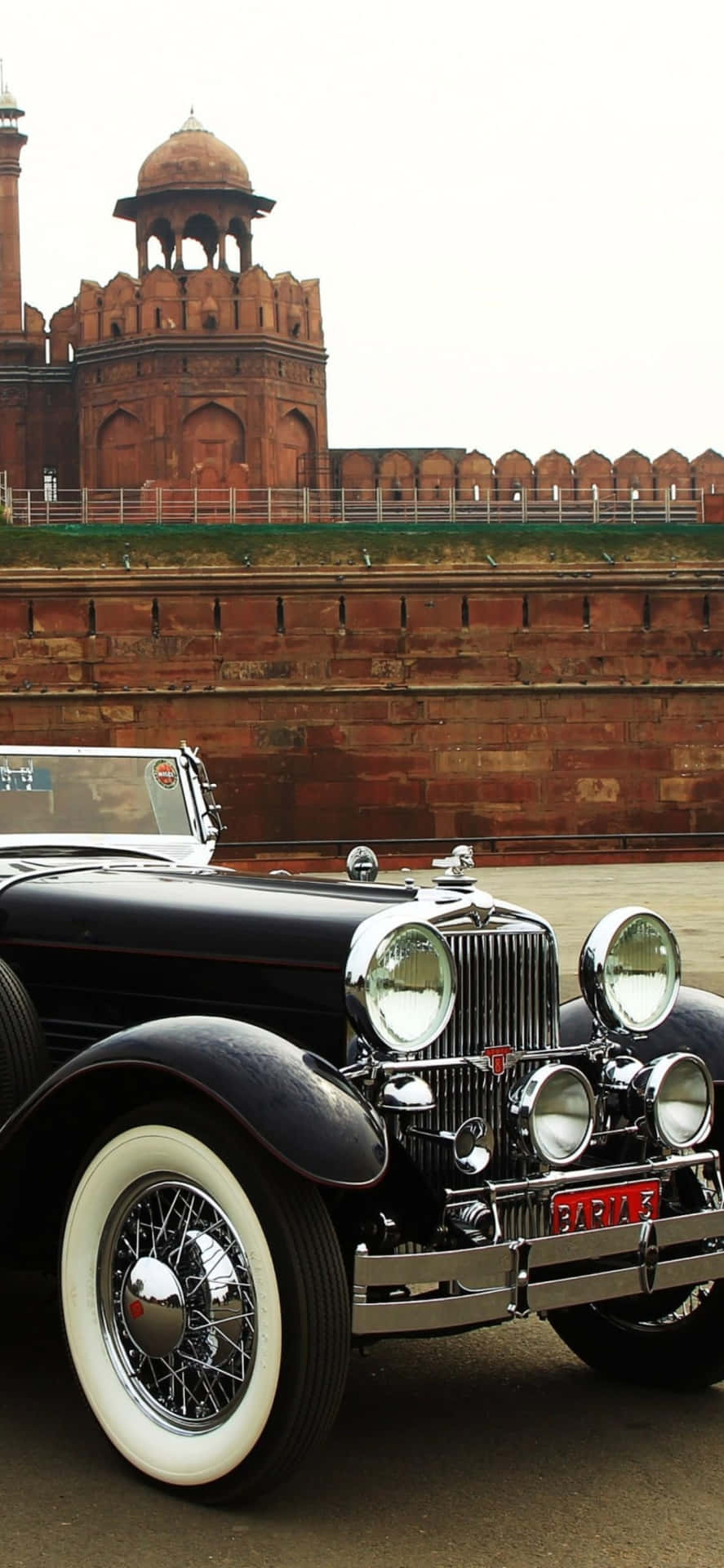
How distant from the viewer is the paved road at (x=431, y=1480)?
317 centimetres

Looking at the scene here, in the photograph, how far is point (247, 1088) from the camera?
3.44 m

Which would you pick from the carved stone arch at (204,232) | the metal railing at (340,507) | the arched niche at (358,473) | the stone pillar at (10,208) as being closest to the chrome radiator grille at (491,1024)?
the metal railing at (340,507)

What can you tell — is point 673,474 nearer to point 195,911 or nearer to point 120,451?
point 120,451

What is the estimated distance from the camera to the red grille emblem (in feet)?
12.6

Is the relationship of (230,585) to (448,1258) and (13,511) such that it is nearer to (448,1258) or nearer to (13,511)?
(13,511)

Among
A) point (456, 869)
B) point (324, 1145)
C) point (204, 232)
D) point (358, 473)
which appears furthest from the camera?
point (204, 232)

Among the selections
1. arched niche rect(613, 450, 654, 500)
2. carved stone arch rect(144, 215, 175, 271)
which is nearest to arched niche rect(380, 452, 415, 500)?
arched niche rect(613, 450, 654, 500)

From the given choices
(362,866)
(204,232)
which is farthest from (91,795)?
(204,232)

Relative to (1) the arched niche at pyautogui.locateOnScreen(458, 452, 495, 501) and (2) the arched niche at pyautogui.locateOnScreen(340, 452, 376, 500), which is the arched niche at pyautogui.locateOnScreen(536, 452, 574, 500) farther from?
(2) the arched niche at pyautogui.locateOnScreen(340, 452, 376, 500)

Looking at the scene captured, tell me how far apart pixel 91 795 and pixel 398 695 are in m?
24.3

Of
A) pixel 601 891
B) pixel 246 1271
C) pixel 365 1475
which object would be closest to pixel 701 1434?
pixel 365 1475

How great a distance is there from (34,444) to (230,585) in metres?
19.4

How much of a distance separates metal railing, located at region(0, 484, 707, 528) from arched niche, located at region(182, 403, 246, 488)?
0.93 meters

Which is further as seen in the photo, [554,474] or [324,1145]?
[554,474]
